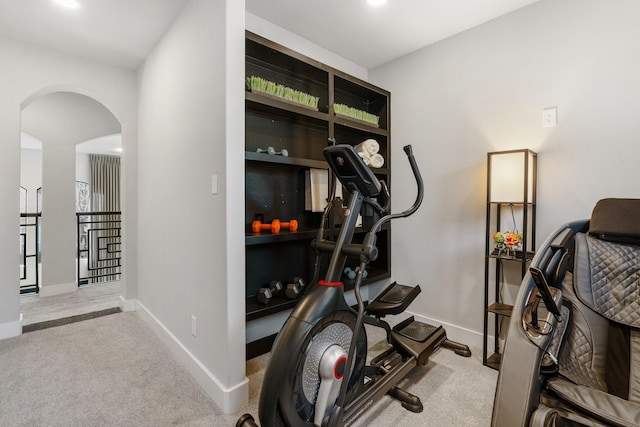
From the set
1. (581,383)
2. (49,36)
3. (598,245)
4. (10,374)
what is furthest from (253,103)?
(10,374)

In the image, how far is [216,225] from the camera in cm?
175

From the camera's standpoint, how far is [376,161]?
279 cm

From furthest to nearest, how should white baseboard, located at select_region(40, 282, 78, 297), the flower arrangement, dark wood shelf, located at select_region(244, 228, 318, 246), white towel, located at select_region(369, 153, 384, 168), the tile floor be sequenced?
1. white baseboard, located at select_region(40, 282, 78, 297)
2. the tile floor
3. white towel, located at select_region(369, 153, 384, 168)
4. the flower arrangement
5. dark wood shelf, located at select_region(244, 228, 318, 246)

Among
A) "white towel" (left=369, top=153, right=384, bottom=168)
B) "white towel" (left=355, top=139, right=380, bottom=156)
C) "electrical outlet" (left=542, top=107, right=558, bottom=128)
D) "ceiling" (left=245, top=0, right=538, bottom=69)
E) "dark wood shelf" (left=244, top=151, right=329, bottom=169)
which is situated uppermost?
"ceiling" (left=245, top=0, right=538, bottom=69)

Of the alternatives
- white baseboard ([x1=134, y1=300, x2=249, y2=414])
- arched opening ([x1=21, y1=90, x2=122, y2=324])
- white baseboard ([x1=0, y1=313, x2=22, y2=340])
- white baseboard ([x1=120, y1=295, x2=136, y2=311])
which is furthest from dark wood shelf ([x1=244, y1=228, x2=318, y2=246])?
arched opening ([x1=21, y1=90, x2=122, y2=324])

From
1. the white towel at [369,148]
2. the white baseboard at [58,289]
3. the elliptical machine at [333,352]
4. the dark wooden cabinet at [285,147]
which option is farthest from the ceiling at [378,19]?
the white baseboard at [58,289]

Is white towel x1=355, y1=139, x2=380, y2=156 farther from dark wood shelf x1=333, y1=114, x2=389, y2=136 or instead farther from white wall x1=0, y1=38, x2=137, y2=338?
white wall x1=0, y1=38, x2=137, y2=338

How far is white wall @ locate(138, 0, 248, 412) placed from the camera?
168 cm

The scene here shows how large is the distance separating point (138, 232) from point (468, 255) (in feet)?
10.2

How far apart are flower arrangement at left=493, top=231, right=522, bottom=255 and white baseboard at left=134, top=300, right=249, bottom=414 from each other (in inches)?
73.8

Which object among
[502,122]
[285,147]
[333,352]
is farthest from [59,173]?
[502,122]

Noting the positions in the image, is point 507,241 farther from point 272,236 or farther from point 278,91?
point 278,91

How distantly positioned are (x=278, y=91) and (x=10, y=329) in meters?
2.96

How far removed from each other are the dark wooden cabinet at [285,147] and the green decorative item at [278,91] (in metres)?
0.03
